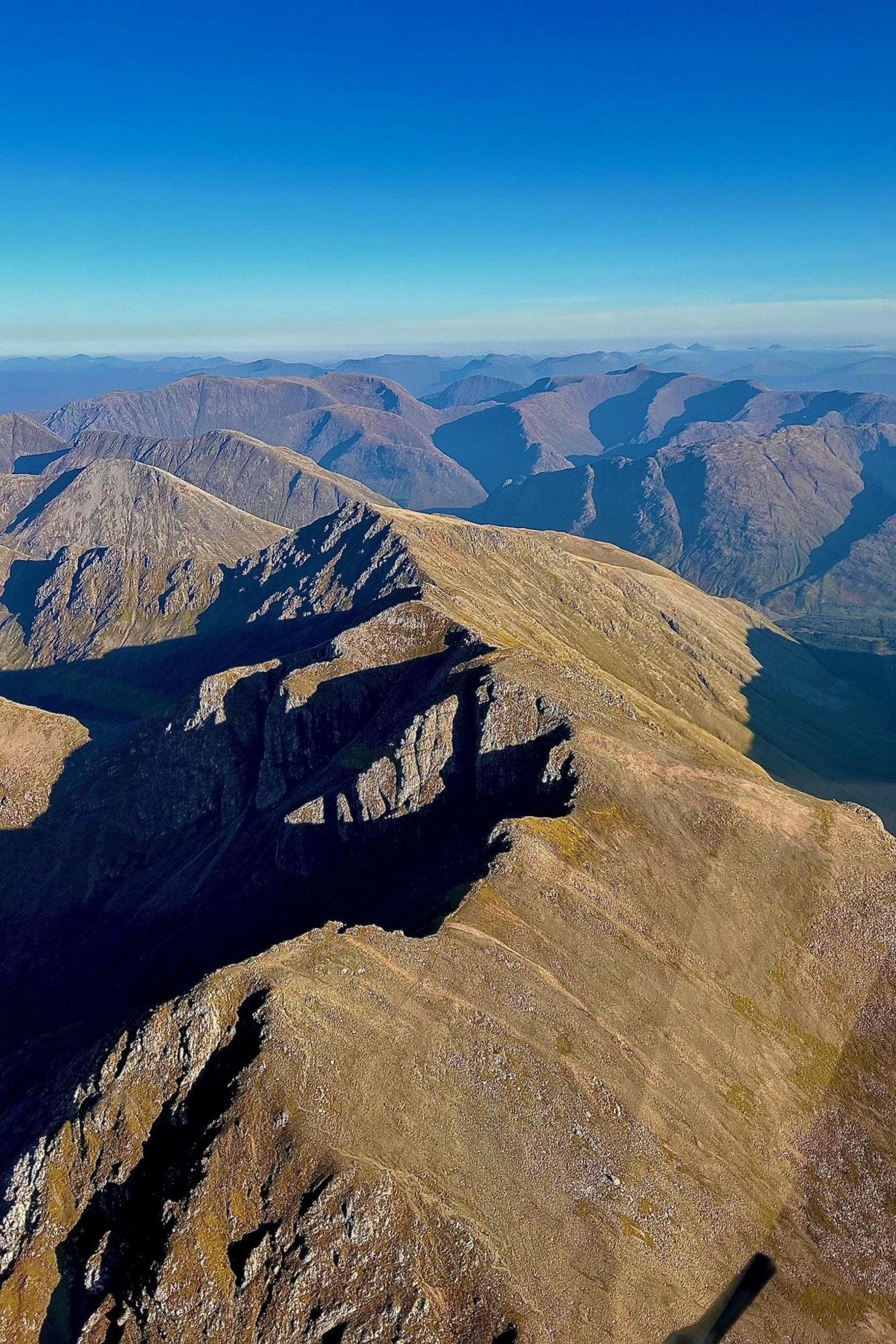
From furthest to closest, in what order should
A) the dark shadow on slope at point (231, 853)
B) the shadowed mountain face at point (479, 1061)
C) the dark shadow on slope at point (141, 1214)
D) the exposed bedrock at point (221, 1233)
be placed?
the dark shadow on slope at point (231, 853) < the dark shadow on slope at point (141, 1214) < the shadowed mountain face at point (479, 1061) < the exposed bedrock at point (221, 1233)

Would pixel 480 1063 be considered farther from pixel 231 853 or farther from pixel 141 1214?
pixel 231 853

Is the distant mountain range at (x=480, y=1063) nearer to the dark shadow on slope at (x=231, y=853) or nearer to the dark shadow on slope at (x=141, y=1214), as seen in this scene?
Answer: the dark shadow on slope at (x=141, y=1214)

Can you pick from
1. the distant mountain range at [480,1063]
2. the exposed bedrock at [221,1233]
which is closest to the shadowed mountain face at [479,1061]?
the exposed bedrock at [221,1233]

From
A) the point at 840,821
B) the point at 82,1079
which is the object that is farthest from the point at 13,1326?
the point at 840,821

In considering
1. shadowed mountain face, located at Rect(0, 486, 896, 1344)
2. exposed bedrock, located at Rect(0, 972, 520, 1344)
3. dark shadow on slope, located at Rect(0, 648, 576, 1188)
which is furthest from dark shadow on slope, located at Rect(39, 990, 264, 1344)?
dark shadow on slope, located at Rect(0, 648, 576, 1188)

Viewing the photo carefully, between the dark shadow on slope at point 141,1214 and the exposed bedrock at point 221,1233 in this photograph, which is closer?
the exposed bedrock at point 221,1233

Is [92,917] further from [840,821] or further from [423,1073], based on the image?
[840,821]

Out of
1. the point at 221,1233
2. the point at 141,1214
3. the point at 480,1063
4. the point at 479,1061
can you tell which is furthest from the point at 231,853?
the point at 221,1233

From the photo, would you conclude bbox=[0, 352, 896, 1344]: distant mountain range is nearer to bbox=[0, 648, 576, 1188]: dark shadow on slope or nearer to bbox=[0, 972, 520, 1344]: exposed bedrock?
bbox=[0, 972, 520, 1344]: exposed bedrock
